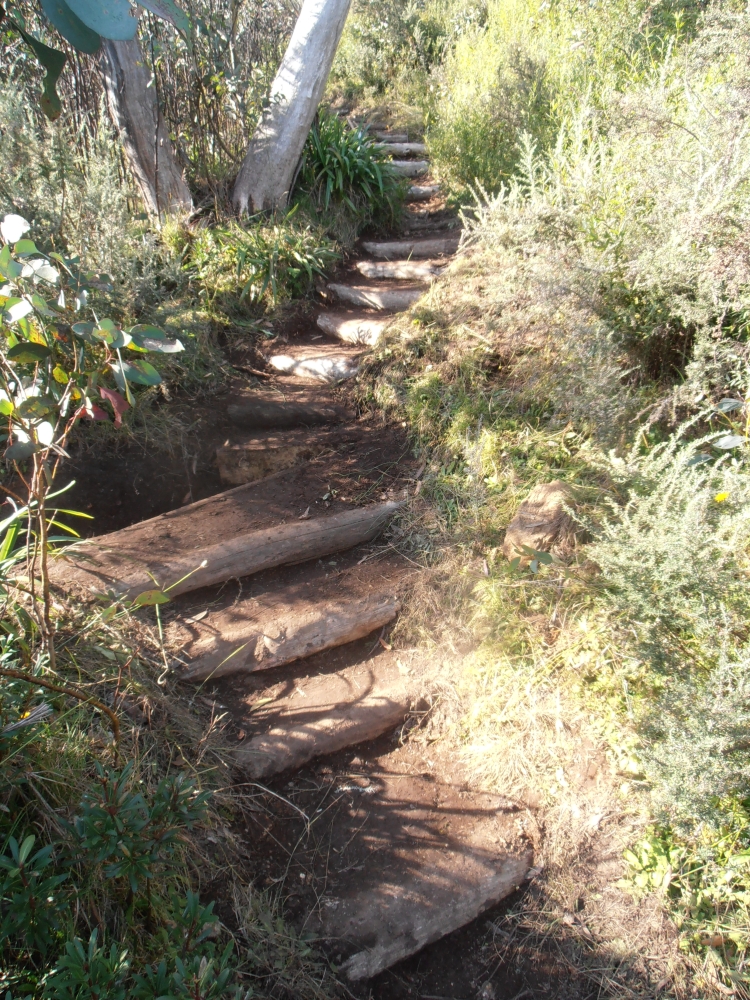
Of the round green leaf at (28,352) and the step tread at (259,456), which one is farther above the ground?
the round green leaf at (28,352)

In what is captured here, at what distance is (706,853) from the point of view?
2.02 meters

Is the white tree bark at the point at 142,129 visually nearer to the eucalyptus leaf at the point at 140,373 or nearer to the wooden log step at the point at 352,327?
the wooden log step at the point at 352,327

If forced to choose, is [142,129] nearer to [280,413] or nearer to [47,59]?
[280,413]

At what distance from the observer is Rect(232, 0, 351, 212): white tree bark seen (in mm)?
5426

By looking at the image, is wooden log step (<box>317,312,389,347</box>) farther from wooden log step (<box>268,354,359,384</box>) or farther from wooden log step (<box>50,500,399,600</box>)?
wooden log step (<box>50,500,399,600</box>)

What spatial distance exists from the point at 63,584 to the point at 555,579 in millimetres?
2054

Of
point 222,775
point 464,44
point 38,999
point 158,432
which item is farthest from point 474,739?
point 464,44

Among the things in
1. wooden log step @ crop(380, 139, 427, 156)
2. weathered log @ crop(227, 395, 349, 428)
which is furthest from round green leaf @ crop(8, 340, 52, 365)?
wooden log step @ crop(380, 139, 427, 156)

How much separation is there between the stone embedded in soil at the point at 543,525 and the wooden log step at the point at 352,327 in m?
2.13

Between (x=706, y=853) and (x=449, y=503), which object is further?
(x=449, y=503)

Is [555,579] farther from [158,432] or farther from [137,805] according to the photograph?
[158,432]

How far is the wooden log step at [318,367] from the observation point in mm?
4536

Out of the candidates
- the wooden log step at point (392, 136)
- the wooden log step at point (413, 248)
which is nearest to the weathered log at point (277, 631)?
the wooden log step at point (413, 248)

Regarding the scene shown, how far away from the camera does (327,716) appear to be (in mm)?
2623
